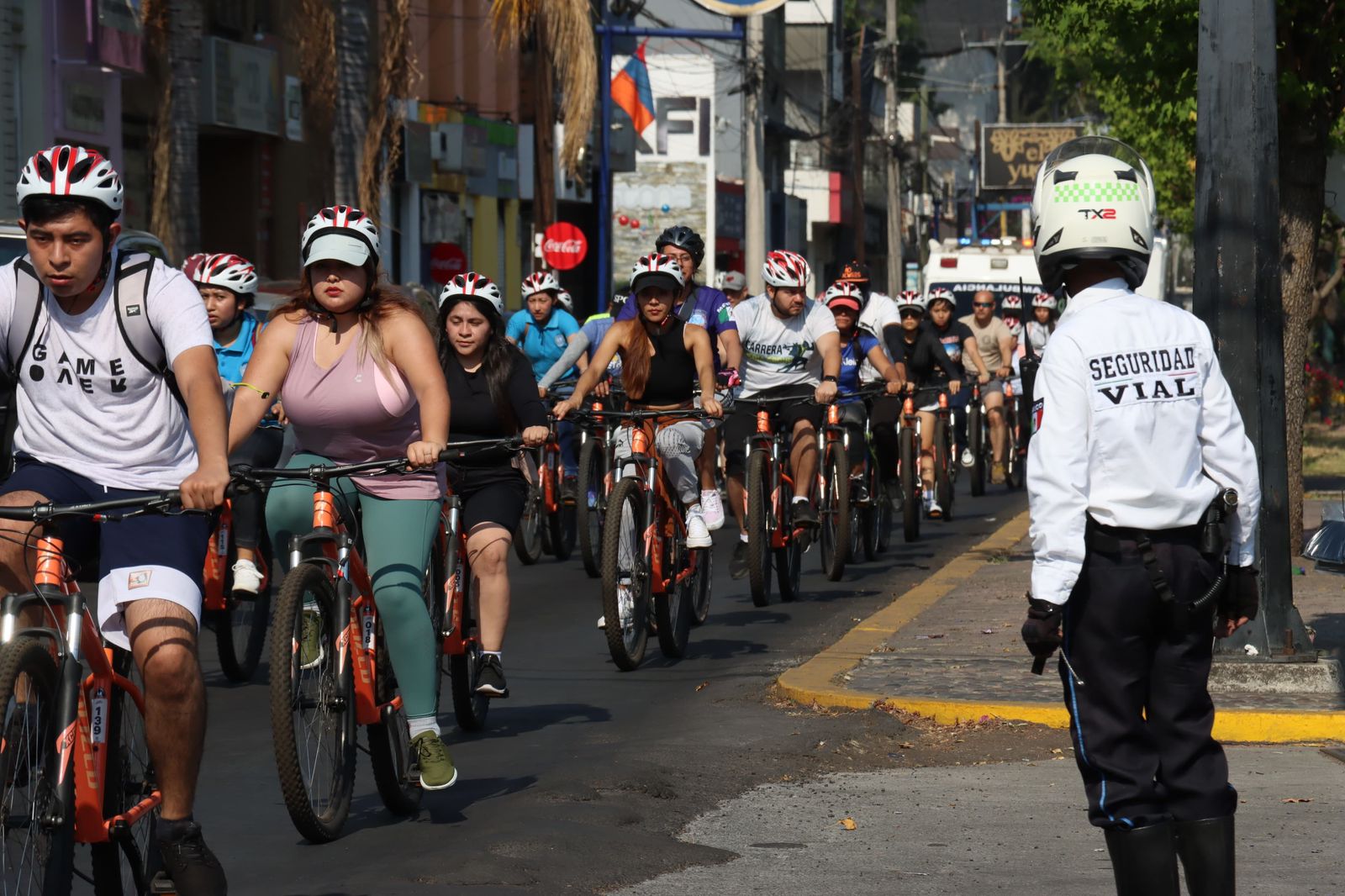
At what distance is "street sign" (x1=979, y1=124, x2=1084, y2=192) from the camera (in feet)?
201

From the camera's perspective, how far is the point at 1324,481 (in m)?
21.6

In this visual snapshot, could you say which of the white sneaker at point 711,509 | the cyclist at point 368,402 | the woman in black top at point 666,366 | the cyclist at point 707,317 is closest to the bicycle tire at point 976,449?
the cyclist at point 707,317

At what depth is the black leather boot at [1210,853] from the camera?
490cm

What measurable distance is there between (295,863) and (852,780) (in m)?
2.01

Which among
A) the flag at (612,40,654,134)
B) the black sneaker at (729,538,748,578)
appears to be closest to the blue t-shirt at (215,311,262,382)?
the black sneaker at (729,538,748,578)

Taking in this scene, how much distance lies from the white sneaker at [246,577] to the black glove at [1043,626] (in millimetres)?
5203

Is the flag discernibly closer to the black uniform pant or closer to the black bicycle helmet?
the black bicycle helmet

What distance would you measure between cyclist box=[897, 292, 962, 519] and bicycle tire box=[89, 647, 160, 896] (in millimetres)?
12199

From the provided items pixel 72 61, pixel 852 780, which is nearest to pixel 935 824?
pixel 852 780

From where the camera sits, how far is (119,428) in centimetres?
536

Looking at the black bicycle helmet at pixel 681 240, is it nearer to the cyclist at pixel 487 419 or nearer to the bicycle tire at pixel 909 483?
the cyclist at pixel 487 419

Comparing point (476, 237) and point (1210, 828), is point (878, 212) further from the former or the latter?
point (1210, 828)

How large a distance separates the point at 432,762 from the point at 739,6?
756 inches

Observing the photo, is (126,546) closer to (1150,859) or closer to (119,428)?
(119,428)
